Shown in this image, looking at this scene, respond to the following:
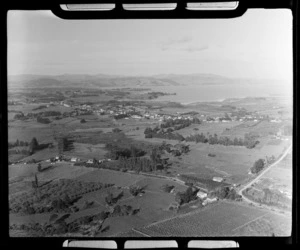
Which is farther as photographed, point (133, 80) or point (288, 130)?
point (133, 80)

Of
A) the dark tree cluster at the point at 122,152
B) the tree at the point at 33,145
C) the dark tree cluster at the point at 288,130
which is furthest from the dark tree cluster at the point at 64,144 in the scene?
the dark tree cluster at the point at 288,130

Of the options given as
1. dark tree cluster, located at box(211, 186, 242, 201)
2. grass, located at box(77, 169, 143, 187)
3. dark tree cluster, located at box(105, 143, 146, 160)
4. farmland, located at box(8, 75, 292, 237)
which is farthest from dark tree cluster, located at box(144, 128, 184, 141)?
dark tree cluster, located at box(211, 186, 242, 201)

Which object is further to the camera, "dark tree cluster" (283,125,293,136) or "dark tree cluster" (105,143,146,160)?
"dark tree cluster" (105,143,146,160)

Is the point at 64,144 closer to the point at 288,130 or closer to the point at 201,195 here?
the point at 201,195

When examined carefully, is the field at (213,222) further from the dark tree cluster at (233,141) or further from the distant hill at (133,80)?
the distant hill at (133,80)

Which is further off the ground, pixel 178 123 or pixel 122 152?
pixel 178 123

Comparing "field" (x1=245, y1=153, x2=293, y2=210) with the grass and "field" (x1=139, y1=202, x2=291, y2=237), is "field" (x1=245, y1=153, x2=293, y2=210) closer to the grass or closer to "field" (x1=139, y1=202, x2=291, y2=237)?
"field" (x1=139, y1=202, x2=291, y2=237)

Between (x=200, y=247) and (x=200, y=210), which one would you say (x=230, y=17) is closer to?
(x=200, y=210)

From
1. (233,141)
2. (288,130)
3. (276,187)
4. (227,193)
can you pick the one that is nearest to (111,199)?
(227,193)
